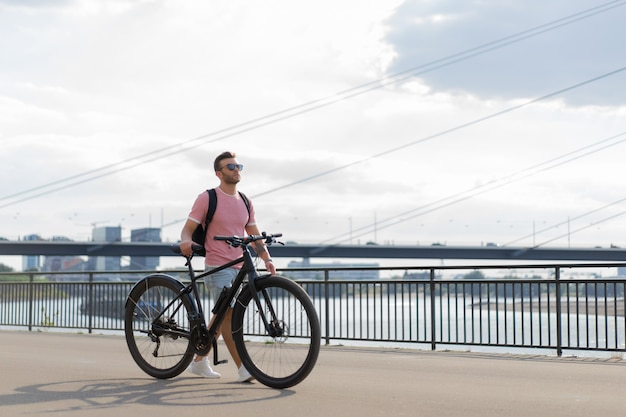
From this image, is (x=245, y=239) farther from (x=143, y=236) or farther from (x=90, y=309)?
(x=143, y=236)

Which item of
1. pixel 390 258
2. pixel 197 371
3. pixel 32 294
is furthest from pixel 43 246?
pixel 197 371

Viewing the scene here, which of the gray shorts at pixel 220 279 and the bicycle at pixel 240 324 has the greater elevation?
the gray shorts at pixel 220 279

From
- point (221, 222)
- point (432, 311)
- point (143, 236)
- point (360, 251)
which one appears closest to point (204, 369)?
point (221, 222)

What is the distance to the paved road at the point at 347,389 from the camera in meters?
5.92

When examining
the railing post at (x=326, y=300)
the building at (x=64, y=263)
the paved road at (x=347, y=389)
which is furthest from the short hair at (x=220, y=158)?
the building at (x=64, y=263)

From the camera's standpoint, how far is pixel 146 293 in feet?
25.1

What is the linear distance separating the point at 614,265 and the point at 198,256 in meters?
4.84

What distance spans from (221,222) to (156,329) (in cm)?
98

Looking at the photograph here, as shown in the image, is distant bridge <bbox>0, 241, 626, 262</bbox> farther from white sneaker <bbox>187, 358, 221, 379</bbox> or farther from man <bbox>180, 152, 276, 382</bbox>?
man <bbox>180, 152, 276, 382</bbox>

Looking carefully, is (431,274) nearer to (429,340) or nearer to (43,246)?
(429,340)

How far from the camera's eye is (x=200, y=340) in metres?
7.14

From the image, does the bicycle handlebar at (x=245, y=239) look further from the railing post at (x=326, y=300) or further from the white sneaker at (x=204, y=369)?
the railing post at (x=326, y=300)

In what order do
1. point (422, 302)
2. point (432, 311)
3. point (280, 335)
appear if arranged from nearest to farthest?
point (280, 335) → point (432, 311) → point (422, 302)

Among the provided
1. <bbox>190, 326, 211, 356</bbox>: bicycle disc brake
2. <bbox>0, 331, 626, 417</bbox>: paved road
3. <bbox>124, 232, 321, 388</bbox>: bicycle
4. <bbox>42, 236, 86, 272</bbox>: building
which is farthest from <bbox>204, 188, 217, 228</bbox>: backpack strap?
<bbox>42, 236, 86, 272</bbox>: building
